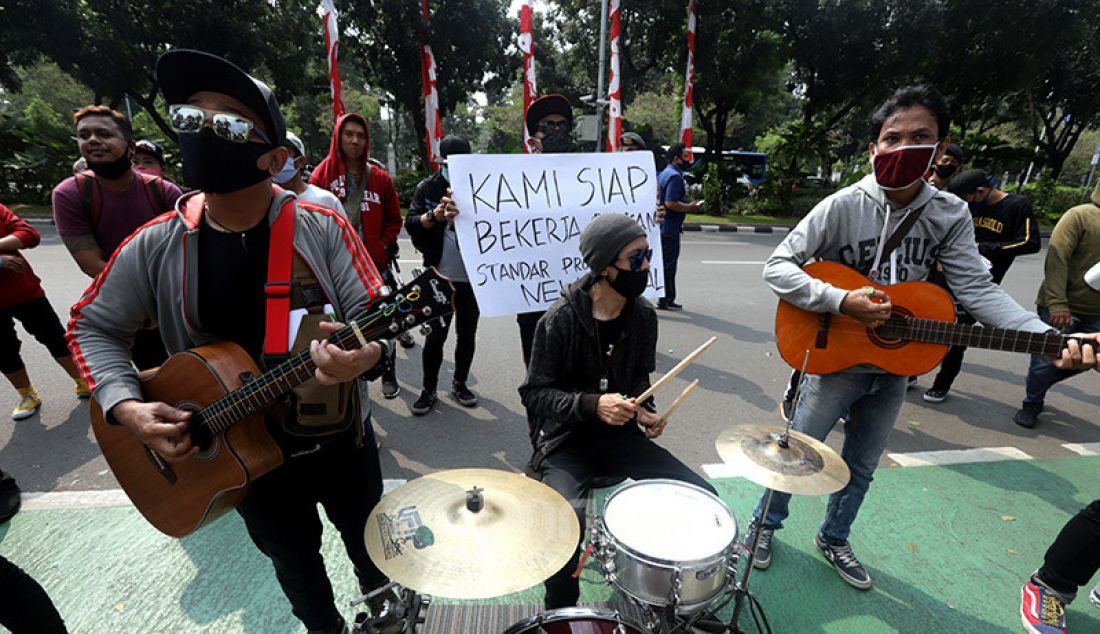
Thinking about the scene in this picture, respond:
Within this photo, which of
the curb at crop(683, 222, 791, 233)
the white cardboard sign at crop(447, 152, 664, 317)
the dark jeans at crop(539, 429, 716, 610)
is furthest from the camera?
the curb at crop(683, 222, 791, 233)

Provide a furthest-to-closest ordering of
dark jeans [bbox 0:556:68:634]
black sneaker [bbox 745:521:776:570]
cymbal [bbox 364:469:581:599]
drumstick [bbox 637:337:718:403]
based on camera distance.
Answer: black sneaker [bbox 745:521:776:570]
drumstick [bbox 637:337:718:403]
dark jeans [bbox 0:556:68:634]
cymbal [bbox 364:469:581:599]

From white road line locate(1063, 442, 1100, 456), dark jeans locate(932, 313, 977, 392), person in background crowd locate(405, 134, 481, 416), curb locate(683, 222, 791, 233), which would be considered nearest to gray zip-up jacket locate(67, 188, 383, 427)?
person in background crowd locate(405, 134, 481, 416)

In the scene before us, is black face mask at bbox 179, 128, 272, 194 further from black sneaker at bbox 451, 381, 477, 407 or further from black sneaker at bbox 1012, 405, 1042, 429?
black sneaker at bbox 1012, 405, 1042, 429

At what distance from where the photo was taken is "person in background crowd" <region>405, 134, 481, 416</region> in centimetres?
377

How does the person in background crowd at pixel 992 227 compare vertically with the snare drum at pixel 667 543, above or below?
above

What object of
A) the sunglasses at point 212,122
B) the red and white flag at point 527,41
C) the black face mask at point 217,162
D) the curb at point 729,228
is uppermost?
the red and white flag at point 527,41

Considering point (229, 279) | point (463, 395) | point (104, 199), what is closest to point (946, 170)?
point (463, 395)

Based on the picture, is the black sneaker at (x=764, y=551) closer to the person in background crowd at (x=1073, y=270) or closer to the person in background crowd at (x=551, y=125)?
the person in background crowd at (x=551, y=125)

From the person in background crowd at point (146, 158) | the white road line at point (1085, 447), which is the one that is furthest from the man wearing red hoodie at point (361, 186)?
the white road line at point (1085, 447)

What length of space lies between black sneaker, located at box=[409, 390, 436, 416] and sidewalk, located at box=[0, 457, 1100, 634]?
1.38 m

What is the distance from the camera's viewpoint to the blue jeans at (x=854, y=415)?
8.13 feet

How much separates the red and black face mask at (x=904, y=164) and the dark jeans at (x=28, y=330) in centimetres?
531

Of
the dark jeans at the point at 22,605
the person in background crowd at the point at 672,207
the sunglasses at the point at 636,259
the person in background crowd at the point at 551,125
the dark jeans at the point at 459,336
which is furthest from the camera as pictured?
the person in background crowd at the point at 672,207

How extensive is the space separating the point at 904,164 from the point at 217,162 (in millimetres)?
2691
